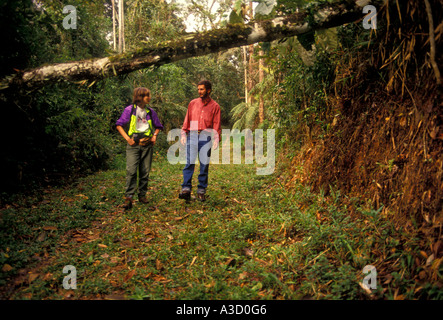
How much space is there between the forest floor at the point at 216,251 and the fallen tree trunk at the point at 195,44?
2.21m

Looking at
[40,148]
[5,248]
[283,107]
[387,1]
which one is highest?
[387,1]

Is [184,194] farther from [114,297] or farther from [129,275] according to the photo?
[114,297]

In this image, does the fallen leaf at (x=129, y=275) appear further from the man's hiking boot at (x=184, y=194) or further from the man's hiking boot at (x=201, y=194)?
the man's hiking boot at (x=201, y=194)

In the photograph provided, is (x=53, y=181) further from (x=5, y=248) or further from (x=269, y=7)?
(x=269, y=7)

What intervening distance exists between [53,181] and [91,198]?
1822mm

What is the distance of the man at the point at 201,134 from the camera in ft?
18.8

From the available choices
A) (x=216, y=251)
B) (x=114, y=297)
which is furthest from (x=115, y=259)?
(x=216, y=251)

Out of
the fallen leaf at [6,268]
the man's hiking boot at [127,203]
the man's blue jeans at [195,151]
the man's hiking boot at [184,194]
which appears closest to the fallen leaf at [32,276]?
the fallen leaf at [6,268]

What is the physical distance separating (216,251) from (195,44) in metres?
2.65

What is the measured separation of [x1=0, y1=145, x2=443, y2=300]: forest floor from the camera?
2705 mm

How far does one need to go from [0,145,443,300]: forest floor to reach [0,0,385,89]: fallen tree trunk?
2210 millimetres

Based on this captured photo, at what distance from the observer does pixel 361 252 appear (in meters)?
2.95

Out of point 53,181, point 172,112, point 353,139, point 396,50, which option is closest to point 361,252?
point 353,139

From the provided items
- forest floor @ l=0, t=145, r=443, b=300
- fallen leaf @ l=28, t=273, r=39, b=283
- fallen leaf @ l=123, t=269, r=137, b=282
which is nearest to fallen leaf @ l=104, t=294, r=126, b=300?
forest floor @ l=0, t=145, r=443, b=300
